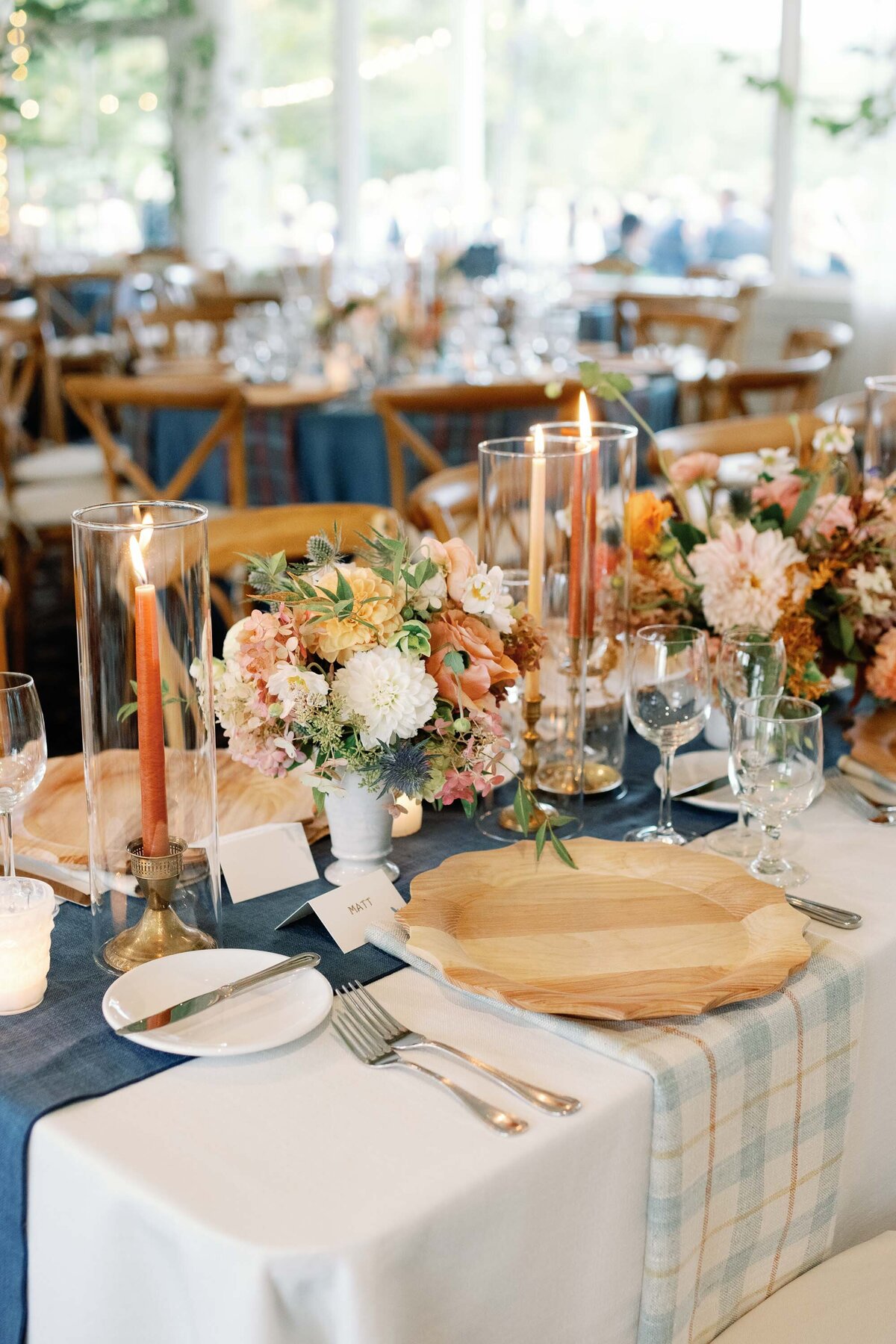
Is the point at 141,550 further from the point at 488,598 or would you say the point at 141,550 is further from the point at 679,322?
the point at 679,322

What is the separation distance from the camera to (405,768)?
1.07 metres

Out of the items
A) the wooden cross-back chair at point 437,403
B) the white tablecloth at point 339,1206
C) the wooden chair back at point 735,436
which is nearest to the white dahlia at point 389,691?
the white tablecloth at point 339,1206

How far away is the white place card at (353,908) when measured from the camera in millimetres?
1047

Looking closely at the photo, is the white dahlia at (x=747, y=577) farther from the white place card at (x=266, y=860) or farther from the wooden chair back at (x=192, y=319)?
the wooden chair back at (x=192, y=319)

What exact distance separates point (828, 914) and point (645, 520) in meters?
0.52

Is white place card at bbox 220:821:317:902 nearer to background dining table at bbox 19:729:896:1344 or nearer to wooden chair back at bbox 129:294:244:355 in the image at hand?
background dining table at bbox 19:729:896:1344

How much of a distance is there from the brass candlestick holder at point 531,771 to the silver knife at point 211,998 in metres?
0.33

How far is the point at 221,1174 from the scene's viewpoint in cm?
77

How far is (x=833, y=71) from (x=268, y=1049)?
568 cm

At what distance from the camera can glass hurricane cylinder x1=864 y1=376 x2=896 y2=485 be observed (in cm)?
167

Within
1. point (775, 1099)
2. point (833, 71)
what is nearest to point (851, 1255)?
point (775, 1099)

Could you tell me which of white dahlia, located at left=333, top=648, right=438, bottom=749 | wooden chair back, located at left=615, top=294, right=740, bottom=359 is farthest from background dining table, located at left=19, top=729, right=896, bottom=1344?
wooden chair back, located at left=615, top=294, right=740, bottom=359

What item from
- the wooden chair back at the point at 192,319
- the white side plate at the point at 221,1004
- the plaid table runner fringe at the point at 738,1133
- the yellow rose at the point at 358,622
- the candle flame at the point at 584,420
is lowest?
the plaid table runner fringe at the point at 738,1133

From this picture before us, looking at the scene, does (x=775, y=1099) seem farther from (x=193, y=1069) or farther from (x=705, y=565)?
(x=705, y=565)
